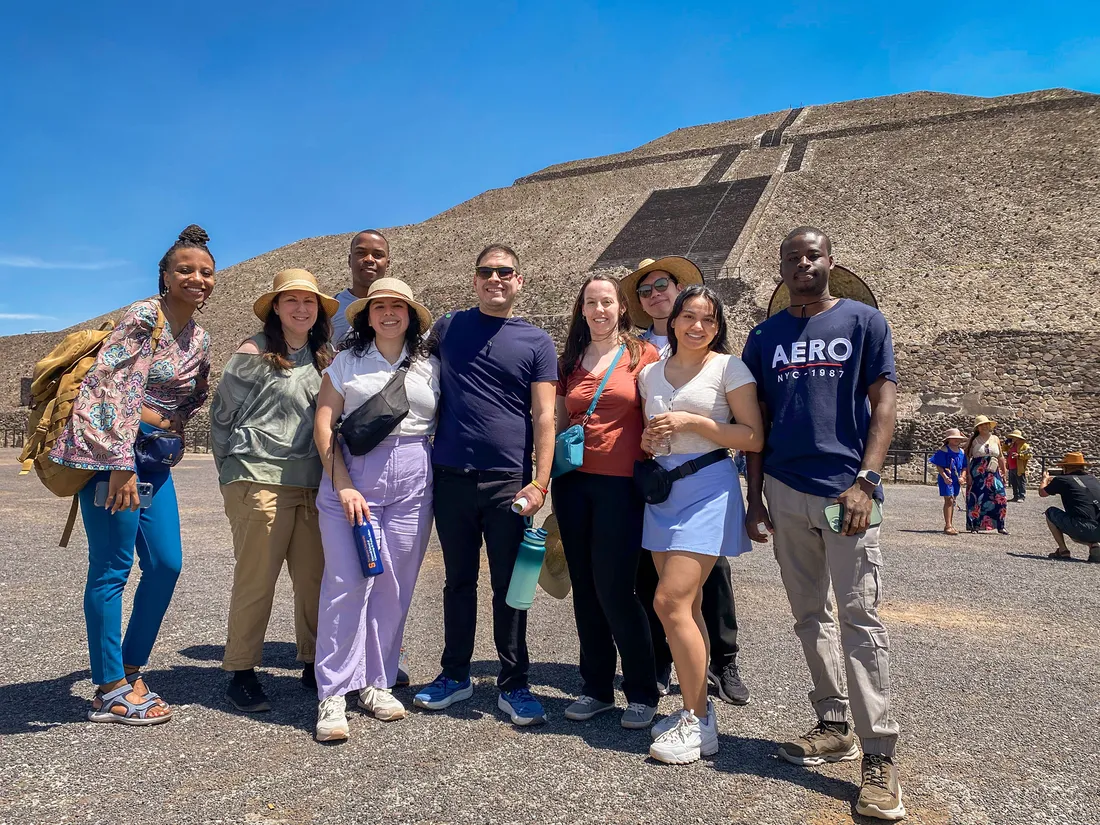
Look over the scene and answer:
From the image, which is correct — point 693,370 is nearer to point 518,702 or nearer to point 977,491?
point 518,702

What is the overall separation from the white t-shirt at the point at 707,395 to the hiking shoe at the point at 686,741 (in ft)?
3.59

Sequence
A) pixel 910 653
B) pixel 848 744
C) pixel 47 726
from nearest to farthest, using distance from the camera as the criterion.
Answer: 1. pixel 848 744
2. pixel 47 726
3. pixel 910 653

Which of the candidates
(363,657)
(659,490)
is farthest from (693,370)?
(363,657)

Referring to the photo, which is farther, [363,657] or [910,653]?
[910,653]

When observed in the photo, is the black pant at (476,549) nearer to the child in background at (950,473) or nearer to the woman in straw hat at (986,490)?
the child in background at (950,473)

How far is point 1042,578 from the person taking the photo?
722cm

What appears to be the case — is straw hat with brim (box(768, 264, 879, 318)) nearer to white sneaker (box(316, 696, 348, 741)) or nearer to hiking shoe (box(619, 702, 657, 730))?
hiking shoe (box(619, 702, 657, 730))

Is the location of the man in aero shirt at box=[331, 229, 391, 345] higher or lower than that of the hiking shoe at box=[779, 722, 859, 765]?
higher

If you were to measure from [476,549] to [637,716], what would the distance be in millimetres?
1050

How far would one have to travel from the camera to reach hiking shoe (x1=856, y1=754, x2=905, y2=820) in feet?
8.34

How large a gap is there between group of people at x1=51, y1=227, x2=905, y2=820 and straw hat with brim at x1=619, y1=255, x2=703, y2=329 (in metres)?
0.55

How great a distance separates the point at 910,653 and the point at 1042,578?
3.68 m

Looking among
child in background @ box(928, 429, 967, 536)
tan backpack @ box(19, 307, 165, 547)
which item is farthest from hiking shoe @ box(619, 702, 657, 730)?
child in background @ box(928, 429, 967, 536)

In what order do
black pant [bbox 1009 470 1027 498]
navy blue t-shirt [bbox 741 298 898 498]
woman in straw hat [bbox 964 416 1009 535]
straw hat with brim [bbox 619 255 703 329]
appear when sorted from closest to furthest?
navy blue t-shirt [bbox 741 298 898 498] → straw hat with brim [bbox 619 255 703 329] → woman in straw hat [bbox 964 416 1009 535] → black pant [bbox 1009 470 1027 498]
